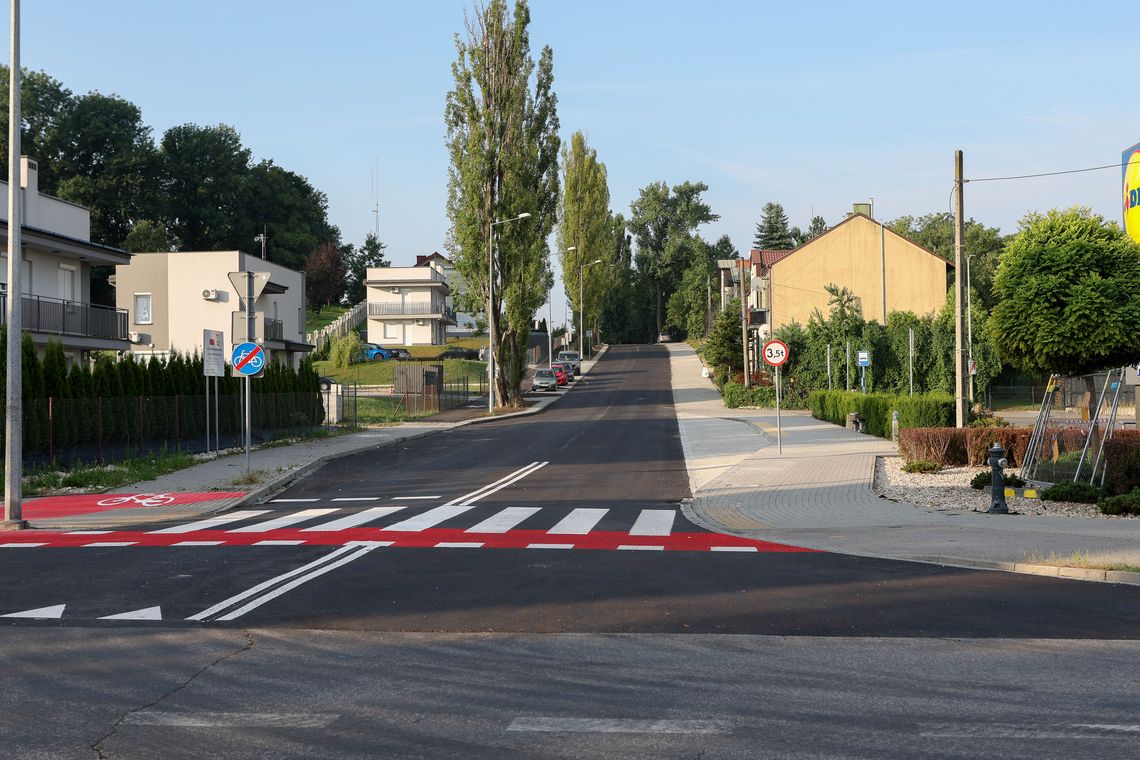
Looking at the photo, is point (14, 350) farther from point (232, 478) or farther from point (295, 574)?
point (295, 574)

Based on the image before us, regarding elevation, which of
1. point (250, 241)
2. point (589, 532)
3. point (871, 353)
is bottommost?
point (589, 532)

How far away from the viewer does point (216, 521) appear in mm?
16344

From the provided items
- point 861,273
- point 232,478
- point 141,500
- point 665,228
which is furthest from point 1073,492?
point 665,228

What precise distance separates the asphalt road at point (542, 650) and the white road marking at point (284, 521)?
0.40 meters

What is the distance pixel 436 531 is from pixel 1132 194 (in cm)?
1545

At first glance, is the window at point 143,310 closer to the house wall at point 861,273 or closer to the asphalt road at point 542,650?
the house wall at point 861,273

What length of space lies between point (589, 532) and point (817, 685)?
315 inches

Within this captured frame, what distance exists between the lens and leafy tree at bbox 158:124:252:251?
330ft

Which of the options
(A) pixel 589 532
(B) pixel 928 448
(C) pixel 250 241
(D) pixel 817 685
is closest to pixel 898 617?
(D) pixel 817 685

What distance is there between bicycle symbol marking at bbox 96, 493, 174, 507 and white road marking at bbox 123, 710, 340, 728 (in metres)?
12.9

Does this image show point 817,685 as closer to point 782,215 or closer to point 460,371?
point 460,371

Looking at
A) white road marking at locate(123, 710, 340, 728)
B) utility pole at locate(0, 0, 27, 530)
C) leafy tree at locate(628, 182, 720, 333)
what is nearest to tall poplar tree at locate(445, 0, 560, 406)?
utility pole at locate(0, 0, 27, 530)

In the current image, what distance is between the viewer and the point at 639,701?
249 inches

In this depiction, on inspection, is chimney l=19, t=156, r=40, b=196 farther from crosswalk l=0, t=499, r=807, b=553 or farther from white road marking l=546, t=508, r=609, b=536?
white road marking l=546, t=508, r=609, b=536
